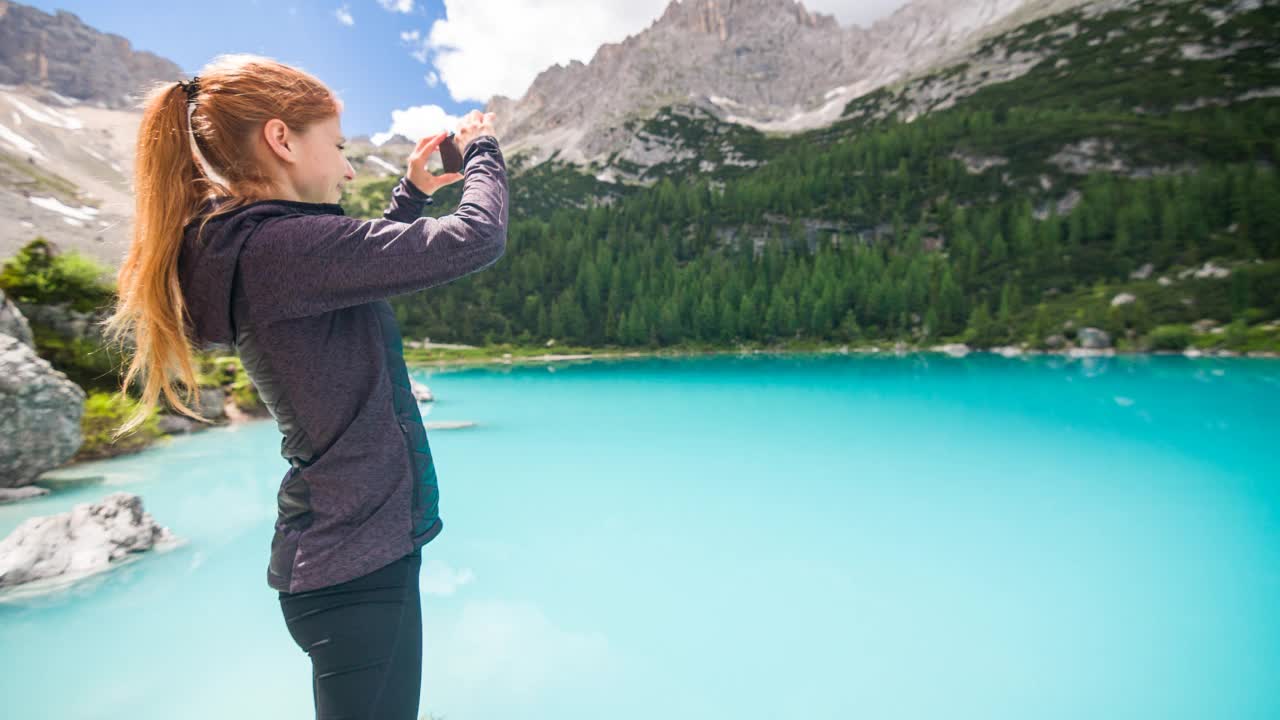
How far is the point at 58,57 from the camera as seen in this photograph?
155500mm

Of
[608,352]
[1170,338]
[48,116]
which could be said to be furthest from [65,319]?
[48,116]

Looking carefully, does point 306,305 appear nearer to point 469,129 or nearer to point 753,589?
point 469,129

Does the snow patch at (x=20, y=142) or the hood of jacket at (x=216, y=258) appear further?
the snow patch at (x=20, y=142)

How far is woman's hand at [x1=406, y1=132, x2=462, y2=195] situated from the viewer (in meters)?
1.61

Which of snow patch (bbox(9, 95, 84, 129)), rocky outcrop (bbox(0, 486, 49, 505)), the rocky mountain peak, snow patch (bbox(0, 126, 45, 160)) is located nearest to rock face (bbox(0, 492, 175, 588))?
rocky outcrop (bbox(0, 486, 49, 505))

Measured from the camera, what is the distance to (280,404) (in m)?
1.20

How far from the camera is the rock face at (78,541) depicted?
538cm

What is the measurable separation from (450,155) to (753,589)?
514cm

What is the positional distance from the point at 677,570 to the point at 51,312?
11.9 metres

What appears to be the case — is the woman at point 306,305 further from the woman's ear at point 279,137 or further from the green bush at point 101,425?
the green bush at point 101,425

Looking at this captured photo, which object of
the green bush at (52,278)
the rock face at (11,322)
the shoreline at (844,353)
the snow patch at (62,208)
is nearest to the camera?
the rock face at (11,322)

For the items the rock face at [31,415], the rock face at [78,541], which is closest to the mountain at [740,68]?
the rock face at [31,415]

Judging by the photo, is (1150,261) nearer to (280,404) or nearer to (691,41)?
(280,404)

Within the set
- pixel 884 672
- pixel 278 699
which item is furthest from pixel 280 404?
pixel 884 672
